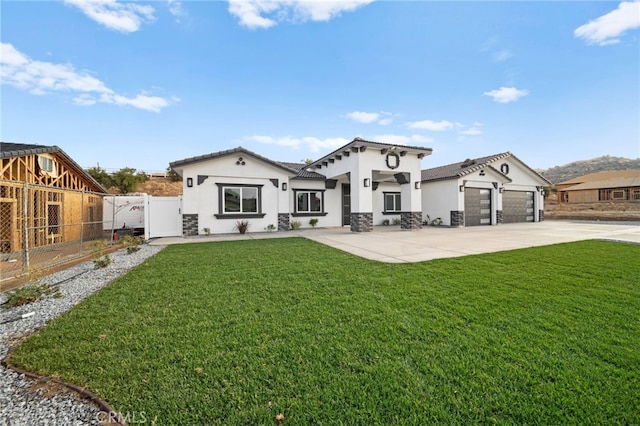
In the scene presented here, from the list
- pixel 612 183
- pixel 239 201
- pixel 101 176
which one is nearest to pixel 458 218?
pixel 239 201

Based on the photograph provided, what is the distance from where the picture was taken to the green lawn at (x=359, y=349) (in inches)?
72.1

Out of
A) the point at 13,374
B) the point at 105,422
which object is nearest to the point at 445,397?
the point at 105,422

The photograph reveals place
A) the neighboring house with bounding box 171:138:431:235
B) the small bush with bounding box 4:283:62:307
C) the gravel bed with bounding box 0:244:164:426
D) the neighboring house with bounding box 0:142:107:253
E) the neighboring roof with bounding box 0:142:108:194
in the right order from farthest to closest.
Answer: the neighboring house with bounding box 171:138:431:235, the neighboring house with bounding box 0:142:107:253, the neighboring roof with bounding box 0:142:108:194, the small bush with bounding box 4:283:62:307, the gravel bed with bounding box 0:244:164:426

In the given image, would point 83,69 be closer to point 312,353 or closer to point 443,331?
point 312,353

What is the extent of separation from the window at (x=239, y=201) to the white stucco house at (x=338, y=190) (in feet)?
0.16

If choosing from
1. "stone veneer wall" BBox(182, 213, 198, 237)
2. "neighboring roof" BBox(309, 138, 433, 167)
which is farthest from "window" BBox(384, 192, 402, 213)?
"stone veneer wall" BBox(182, 213, 198, 237)

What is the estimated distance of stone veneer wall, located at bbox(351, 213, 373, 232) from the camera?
13.2m

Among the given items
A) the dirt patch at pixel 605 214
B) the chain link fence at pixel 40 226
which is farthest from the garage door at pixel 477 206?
Result: the chain link fence at pixel 40 226

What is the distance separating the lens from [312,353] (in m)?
2.49

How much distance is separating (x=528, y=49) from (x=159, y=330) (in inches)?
798

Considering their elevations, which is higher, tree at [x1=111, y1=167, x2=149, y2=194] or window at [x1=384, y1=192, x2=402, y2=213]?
tree at [x1=111, y1=167, x2=149, y2=194]

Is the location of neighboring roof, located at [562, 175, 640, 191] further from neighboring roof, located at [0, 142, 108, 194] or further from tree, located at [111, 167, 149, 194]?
tree, located at [111, 167, 149, 194]

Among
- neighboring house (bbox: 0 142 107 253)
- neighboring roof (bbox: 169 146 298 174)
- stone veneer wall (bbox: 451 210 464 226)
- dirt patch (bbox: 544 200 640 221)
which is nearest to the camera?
neighboring house (bbox: 0 142 107 253)

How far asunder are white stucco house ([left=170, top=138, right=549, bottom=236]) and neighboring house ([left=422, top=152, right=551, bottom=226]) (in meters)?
0.07
